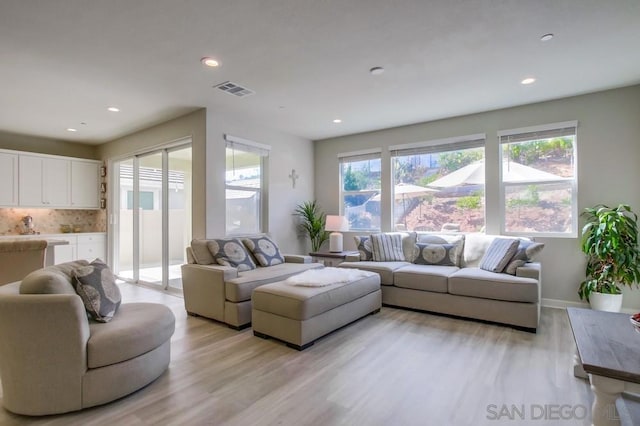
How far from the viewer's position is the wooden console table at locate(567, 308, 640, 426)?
1.52m

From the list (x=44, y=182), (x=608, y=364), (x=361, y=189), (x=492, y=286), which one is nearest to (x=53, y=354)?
(x=608, y=364)

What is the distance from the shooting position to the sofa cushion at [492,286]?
10.7 feet

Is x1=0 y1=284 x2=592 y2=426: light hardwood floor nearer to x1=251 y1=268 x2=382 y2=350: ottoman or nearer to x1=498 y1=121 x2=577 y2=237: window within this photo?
x1=251 y1=268 x2=382 y2=350: ottoman

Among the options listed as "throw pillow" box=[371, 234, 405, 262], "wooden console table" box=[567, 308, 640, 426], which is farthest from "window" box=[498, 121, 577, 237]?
"wooden console table" box=[567, 308, 640, 426]

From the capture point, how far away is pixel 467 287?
3578 mm

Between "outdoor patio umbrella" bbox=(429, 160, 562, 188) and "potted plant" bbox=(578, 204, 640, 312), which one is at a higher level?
"outdoor patio umbrella" bbox=(429, 160, 562, 188)

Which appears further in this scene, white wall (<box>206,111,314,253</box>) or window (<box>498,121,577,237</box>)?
white wall (<box>206,111,314,253</box>)

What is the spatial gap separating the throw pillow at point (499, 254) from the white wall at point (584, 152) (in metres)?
0.62

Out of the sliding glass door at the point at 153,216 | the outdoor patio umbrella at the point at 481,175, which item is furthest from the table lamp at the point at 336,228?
the sliding glass door at the point at 153,216

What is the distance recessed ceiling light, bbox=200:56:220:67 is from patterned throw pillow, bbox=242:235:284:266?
2.14 metres

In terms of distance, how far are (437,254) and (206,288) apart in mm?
2901

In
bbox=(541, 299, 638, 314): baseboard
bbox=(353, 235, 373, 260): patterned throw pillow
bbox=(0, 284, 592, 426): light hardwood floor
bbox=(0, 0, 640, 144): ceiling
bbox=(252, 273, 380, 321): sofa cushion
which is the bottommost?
bbox=(0, 284, 592, 426): light hardwood floor

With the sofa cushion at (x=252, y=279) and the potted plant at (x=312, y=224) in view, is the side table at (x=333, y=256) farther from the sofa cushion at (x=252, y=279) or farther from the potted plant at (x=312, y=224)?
the sofa cushion at (x=252, y=279)

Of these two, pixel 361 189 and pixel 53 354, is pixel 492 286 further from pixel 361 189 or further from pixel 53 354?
pixel 53 354
